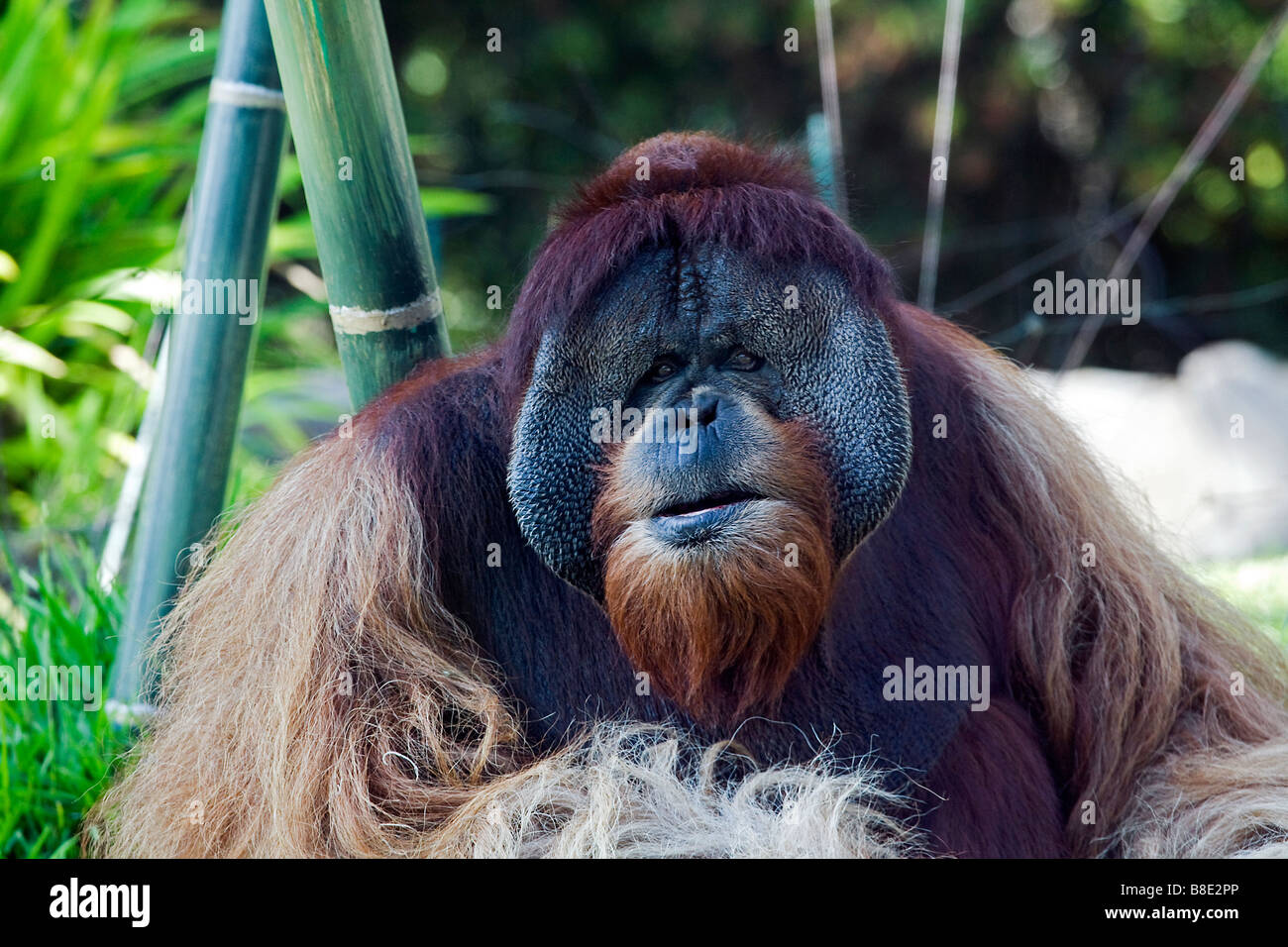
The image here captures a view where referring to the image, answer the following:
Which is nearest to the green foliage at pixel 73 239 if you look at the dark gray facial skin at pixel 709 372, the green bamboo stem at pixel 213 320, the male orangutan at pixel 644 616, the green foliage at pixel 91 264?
the green foliage at pixel 91 264

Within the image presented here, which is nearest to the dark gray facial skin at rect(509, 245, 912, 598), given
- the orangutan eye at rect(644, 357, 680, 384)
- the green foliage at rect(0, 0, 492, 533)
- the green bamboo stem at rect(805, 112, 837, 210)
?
the orangutan eye at rect(644, 357, 680, 384)

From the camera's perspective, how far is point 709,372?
6.95ft

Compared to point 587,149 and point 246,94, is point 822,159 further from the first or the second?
point 587,149

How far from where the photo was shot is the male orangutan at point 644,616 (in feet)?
6.73

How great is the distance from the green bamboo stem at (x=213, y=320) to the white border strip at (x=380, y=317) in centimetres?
25

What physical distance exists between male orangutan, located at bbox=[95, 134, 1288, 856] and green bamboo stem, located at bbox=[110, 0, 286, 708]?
16cm

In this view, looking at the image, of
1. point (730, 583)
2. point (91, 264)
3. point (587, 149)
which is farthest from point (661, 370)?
point (587, 149)

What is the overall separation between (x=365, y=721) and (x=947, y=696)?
40.3 inches

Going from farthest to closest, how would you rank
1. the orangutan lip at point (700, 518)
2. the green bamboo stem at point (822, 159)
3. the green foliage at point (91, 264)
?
the green foliage at point (91, 264)
the green bamboo stem at point (822, 159)
the orangutan lip at point (700, 518)

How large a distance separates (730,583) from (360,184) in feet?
3.14

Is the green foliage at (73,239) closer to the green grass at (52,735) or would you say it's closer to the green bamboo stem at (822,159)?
the green grass at (52,735)

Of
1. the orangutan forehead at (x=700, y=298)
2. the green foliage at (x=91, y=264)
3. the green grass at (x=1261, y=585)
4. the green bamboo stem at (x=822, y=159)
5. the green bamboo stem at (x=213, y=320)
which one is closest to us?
the orangutan forehead at (x=700, y=298)

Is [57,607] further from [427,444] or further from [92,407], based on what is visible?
[92,407]

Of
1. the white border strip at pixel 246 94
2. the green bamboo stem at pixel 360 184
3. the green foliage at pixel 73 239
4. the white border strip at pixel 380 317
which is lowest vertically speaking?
the white border strip at pixel 380 317
